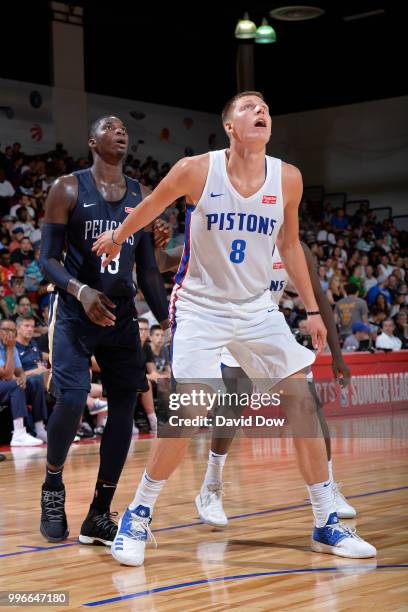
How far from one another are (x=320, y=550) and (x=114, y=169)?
79.7 inches

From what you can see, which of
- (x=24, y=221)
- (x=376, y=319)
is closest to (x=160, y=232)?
(x=24, y=221)

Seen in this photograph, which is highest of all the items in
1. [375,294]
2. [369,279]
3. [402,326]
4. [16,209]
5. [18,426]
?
[16,209]

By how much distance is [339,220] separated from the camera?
2170 centimetres

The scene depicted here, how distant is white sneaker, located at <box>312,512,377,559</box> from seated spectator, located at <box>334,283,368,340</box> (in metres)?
10.2

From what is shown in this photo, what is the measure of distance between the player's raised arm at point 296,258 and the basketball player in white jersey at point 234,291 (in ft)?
0.18

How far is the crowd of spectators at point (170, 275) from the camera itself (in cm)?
1067

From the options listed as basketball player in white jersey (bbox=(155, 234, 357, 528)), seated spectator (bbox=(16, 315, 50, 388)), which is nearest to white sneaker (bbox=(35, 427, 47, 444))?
seated spectator (bbox=(16, 315, 50, 388))

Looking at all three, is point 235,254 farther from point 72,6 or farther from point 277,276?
point 72,6

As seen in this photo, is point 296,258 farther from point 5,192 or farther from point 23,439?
point 5,192

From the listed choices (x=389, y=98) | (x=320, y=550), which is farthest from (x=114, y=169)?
(x=389, y=98)

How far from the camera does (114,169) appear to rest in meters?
4.71

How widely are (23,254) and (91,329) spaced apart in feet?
28.6

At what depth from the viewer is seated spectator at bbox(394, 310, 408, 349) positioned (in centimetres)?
1474

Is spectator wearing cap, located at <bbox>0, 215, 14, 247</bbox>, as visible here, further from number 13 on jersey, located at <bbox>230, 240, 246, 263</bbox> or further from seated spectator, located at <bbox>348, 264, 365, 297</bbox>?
number 13 on jersey, located at <bbox>230, 240, 246, 263</bbox>
